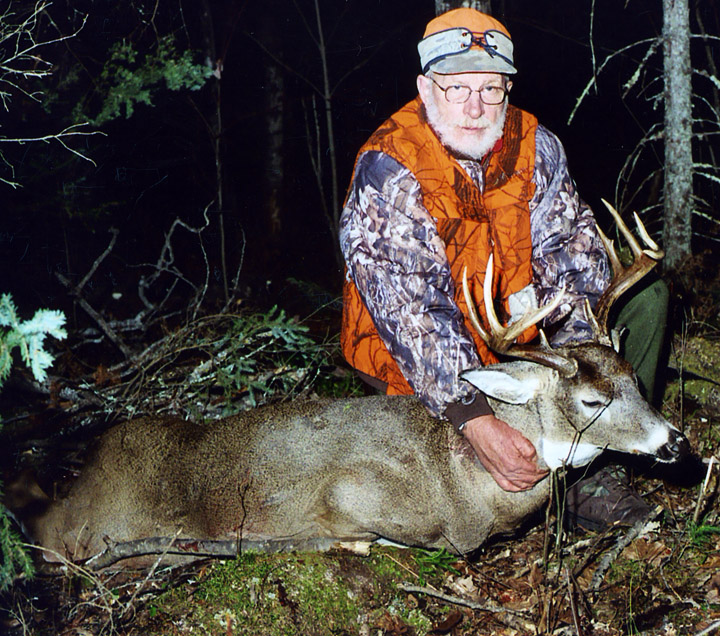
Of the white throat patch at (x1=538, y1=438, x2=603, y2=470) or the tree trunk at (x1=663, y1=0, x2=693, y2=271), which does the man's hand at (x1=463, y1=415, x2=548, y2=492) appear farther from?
the tree trunk at (x1=663, y1=0, x2=693, y2=271)

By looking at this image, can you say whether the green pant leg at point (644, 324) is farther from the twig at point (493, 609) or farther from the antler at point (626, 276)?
the twig at point (493, 609)

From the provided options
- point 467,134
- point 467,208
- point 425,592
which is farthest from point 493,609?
point 467,134

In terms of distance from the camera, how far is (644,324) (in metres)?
4.53

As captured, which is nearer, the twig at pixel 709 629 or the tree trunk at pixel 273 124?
the twig at pixel 709 629

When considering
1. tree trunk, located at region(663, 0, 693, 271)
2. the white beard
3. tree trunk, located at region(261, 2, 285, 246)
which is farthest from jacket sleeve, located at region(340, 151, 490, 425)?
tree trunk, located at region(261, 2, 285, 246)

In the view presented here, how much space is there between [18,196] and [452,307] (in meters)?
3.67

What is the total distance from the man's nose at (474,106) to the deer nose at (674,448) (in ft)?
6.47

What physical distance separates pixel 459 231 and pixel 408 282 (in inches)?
21.3

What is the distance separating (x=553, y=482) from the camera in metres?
3.81

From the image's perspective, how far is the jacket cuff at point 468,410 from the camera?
364cm

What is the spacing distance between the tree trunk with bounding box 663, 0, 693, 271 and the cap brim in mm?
2325

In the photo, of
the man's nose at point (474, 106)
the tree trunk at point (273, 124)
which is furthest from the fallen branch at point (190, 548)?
the tree trunk at point (273, 124)

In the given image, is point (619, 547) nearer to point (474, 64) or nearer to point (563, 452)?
point (563, 452)

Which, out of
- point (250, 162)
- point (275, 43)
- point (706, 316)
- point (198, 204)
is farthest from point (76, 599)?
point (250, 162)
